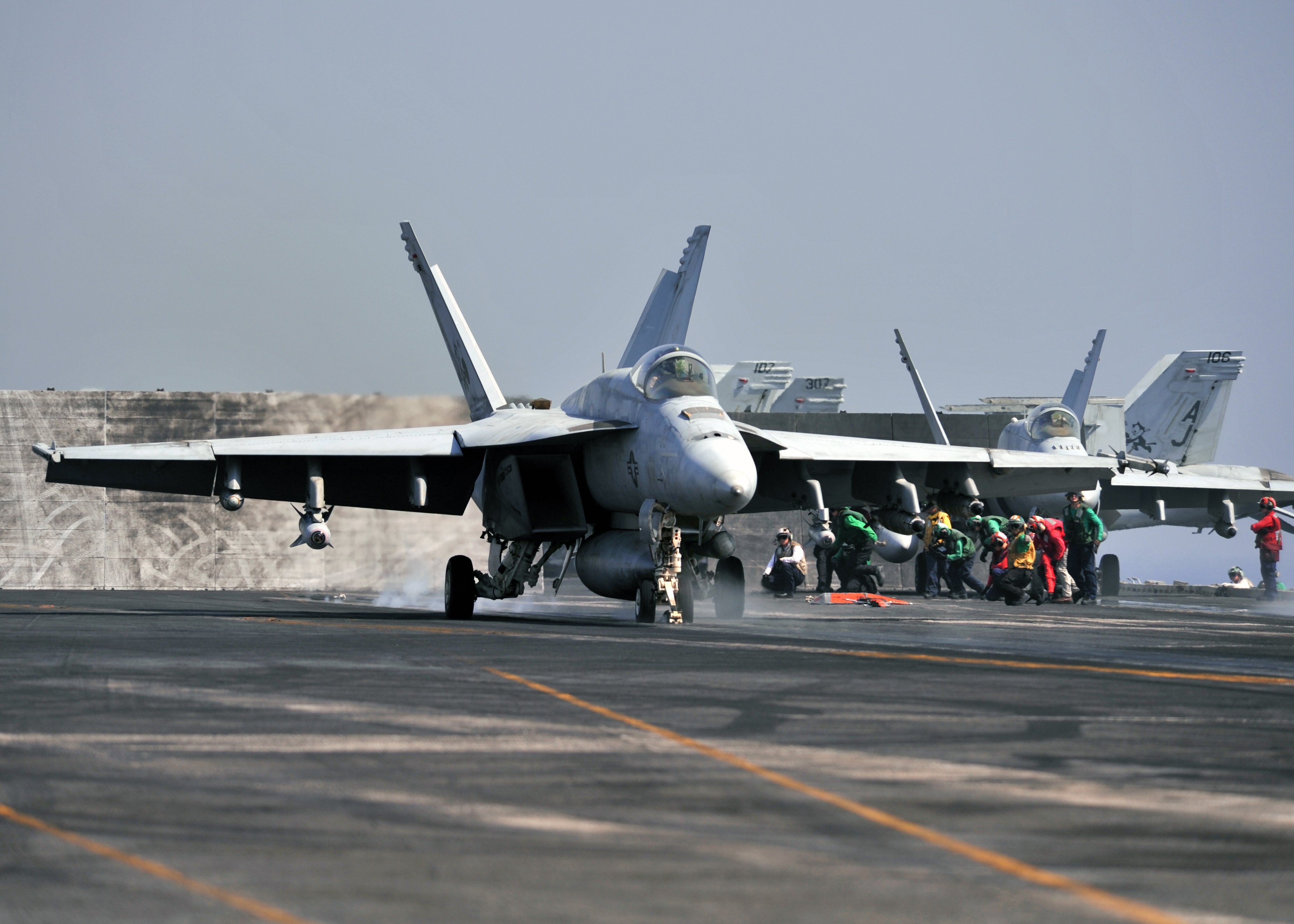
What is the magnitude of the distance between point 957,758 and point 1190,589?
43378 mm

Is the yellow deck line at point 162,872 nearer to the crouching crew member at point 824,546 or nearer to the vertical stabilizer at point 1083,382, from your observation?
the crouching crew member at point 824,546

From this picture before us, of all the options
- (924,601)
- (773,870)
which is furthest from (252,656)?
(924,601)

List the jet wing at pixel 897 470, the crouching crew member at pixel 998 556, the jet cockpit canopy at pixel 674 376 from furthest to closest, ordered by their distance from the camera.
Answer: the crouching crew member at pixel 998 556 → the jet wing at pixel 897 470 → the jet cockpit canopy at pixel 674 376

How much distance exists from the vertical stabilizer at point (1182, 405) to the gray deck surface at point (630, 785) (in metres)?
37.9

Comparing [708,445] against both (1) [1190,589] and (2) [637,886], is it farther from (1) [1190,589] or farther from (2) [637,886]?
(1) [1190,589]

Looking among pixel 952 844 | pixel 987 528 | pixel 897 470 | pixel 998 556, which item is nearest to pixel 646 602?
pixel 897 470

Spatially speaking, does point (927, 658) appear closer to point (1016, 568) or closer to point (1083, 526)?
point (1016, 568)

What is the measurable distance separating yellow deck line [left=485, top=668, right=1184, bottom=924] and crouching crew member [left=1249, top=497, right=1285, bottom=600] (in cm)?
2718

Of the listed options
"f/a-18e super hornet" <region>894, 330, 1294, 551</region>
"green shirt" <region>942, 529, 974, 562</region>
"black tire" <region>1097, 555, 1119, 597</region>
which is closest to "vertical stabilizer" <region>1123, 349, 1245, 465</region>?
"f/a-18e super hornet" <region>894, 330, 1294, 551</region>

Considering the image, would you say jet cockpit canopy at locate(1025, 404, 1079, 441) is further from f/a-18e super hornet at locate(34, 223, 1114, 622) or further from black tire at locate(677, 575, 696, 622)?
black tire at locate(677, 575, 696, 622)

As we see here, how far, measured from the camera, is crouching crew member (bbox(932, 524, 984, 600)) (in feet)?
85.5

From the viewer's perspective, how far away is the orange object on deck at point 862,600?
27.5m

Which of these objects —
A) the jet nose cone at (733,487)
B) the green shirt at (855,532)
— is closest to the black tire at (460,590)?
the jet nose cone at (733,487)

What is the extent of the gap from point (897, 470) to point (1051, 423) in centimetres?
1029
